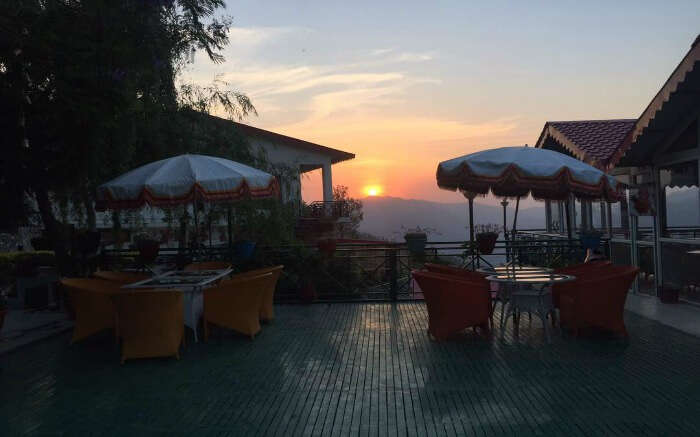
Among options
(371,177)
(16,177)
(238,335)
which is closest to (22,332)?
(16,177)

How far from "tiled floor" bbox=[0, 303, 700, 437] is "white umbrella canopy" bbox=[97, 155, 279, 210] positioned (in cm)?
177

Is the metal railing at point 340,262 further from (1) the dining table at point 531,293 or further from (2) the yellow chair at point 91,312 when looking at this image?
(2) the yellow chair at point 91,312

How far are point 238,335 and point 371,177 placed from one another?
2191cm

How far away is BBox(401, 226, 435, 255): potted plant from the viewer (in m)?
9.53

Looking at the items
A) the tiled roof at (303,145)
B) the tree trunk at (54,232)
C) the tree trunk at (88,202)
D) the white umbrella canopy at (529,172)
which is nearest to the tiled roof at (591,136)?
the white umbrella canopy at (529,172)

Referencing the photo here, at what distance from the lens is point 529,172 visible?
646 cm

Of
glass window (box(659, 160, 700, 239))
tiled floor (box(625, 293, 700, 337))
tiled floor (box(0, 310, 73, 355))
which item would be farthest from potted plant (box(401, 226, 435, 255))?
tiled floor (box(0, 310, 73, 355))

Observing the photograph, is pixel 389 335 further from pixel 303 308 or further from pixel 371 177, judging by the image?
pixel 371 177

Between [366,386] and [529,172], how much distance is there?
3094mm

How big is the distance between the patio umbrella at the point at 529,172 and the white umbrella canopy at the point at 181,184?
2.51 metres

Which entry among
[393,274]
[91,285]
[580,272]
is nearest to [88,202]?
[91,285]

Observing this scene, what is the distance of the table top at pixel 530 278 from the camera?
638cm

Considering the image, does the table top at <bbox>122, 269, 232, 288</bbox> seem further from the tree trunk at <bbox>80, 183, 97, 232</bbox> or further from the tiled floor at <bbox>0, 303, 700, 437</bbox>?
the tree trunk at <bbox>80, 183, 97, 232</bbox>

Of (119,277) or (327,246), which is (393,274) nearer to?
(327,246)
